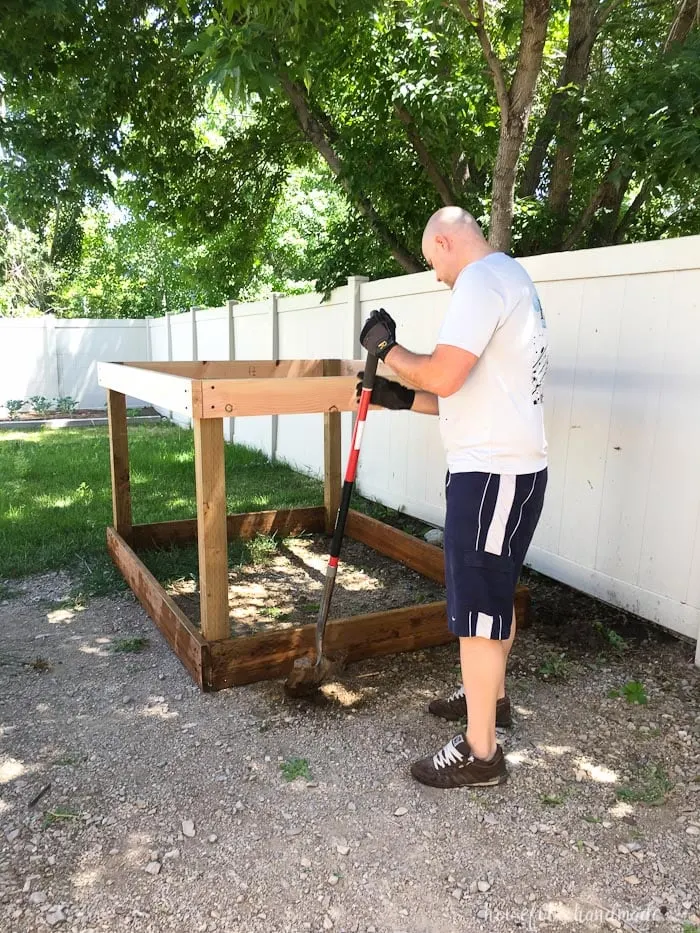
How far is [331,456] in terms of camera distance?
196 inches

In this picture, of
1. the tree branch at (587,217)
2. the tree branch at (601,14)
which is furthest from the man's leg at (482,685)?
the tree branch at (601,14)

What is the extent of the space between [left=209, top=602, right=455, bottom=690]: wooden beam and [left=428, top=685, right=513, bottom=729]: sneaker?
50 centimetres

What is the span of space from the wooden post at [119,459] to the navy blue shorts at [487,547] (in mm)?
2860

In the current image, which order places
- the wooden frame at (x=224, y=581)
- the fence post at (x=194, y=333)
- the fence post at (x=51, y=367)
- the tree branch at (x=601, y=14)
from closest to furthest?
1. the wooden frame at (x=224, y=581)
2. the tree branch at (x=601, y=14)
3. the fence post at (x=194, y=333)
4. the fence post at (x=51, y=367)

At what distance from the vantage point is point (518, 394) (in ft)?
7.41

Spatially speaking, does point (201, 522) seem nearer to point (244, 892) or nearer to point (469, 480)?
point (469, 480)

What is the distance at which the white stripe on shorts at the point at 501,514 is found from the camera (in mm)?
2270

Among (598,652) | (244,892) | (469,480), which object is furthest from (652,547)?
(244,892)

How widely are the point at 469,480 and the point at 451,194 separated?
466cm

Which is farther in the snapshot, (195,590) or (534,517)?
(195,590)

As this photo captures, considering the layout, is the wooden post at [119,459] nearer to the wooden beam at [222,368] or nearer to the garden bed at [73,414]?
the wooden beam at [222,368]

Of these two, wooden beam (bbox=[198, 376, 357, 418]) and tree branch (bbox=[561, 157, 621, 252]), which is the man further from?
tree branch (bbox=[561, 157, 621, 252])

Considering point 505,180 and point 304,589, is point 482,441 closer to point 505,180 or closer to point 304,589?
point 304,589

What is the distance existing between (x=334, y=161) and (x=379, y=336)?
4.63m
